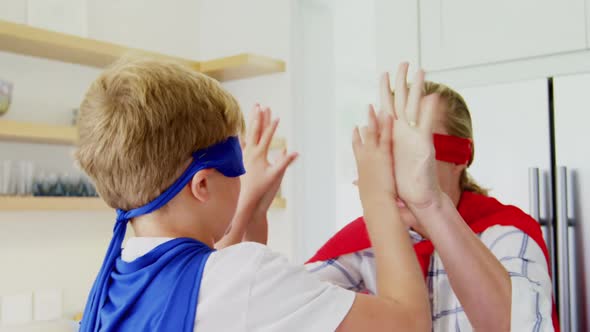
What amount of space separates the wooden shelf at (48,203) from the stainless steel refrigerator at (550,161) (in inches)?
64.0

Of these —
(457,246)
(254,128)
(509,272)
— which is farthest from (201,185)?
(509,272)

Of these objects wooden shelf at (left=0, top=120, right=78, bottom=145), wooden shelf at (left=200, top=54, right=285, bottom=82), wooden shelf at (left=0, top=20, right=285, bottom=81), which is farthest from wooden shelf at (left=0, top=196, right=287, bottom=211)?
wooden shelf at (left=200, top=54, right=285, bottom=82)

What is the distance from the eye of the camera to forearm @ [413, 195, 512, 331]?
1089mm

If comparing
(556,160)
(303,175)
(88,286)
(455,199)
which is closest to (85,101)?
(455,199)

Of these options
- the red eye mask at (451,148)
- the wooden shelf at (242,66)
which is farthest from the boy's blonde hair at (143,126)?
the wooden shelf at (242,66)

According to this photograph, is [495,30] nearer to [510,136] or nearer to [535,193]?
[510,136]

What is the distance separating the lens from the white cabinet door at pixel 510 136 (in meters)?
2.18

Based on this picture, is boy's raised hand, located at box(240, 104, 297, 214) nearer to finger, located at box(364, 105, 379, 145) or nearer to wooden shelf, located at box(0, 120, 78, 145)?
finger, located at box(364, 105, 379, 145)

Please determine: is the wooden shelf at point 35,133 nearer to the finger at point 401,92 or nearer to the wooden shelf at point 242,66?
the wooden shelf at point 242,66

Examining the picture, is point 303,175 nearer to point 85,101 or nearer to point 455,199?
point 455,199

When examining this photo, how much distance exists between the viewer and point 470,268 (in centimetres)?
111

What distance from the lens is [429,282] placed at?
140cm

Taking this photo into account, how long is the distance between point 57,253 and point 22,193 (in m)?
0.42

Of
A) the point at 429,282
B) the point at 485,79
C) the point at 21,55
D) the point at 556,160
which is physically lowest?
the point at 429,282
